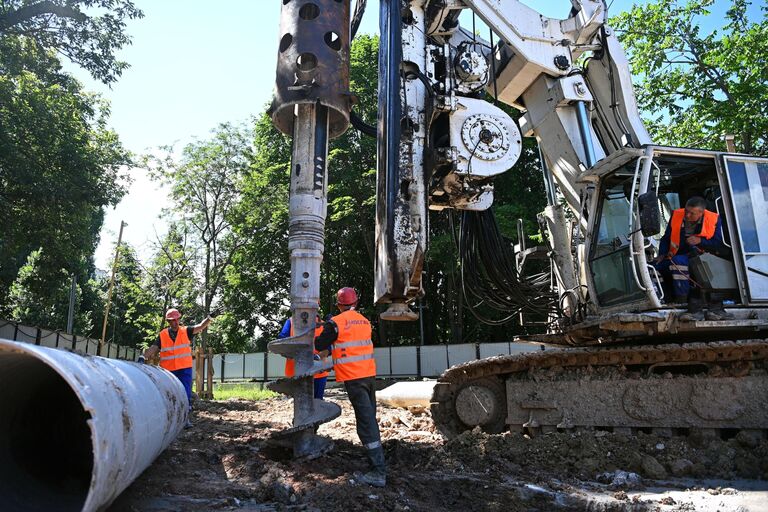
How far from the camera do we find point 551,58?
7699mm

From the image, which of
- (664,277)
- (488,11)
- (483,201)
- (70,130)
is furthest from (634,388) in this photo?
(70,130)

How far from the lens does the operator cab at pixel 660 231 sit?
6293 millimetres

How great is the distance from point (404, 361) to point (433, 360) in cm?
117

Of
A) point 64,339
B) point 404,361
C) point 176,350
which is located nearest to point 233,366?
point 64,339

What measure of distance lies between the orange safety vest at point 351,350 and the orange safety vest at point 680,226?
3534mm

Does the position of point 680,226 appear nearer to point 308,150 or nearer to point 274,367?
point 308,150

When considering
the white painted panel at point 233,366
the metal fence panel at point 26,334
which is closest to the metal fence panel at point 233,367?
the white painted panel at point 233,366

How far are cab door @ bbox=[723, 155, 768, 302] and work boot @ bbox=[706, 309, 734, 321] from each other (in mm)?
400

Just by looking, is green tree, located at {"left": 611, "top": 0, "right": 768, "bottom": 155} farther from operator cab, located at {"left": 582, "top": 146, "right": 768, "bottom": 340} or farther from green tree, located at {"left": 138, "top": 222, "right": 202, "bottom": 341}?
green tree, located at {"left": 138, "top": 222, "right": 202, "bottom": 341}

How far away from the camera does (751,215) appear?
21.6 feet

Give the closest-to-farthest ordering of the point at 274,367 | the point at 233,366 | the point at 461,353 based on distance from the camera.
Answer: the point at 461,353 < the point at 274,367 < the point at 233,366

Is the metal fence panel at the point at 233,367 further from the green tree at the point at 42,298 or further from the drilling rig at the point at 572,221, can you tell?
the drilling rig at the point at 572,221

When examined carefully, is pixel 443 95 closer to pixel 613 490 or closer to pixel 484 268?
pixel 484 268

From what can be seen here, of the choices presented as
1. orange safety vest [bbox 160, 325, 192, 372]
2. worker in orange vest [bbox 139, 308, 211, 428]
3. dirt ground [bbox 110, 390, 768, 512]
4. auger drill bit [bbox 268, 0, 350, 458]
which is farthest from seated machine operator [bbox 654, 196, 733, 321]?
orange safety vest [bbox 160, 325, 192, 372]
